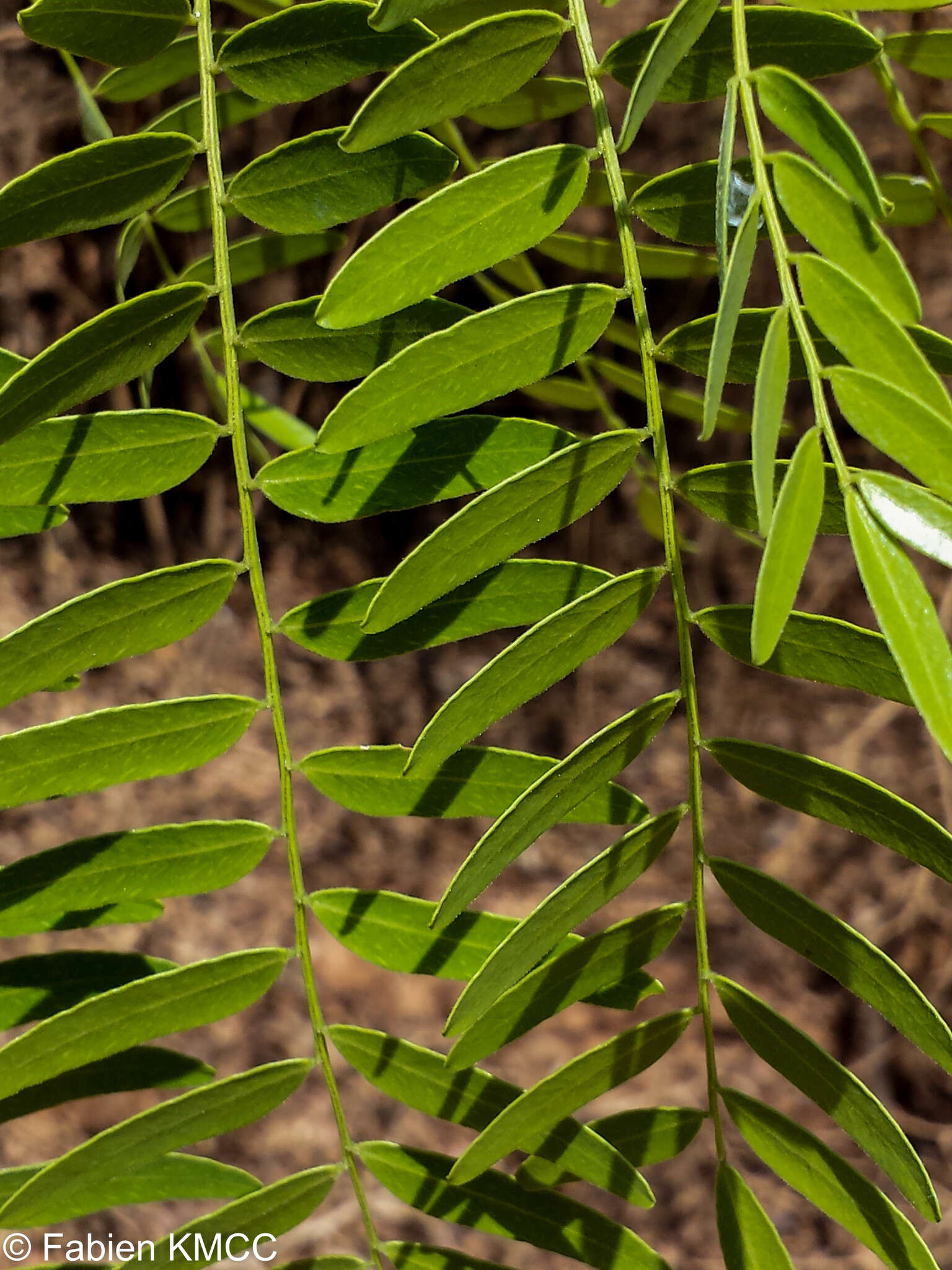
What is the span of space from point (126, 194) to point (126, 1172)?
0.57 meters

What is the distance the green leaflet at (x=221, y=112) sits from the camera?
832 millimetres

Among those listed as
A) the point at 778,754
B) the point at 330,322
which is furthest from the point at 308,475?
the point at 778,754

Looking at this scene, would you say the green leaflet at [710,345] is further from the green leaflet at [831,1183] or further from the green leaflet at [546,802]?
the green leaflet at [831,1183]

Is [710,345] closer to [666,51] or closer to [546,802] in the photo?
[666,51]

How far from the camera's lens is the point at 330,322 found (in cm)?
52

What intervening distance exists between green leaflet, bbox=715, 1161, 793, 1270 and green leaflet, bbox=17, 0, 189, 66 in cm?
75

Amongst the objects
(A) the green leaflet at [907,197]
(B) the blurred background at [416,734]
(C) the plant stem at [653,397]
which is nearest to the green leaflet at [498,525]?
(C) the plant stem at [653,397]

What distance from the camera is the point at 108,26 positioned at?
634 millimetres

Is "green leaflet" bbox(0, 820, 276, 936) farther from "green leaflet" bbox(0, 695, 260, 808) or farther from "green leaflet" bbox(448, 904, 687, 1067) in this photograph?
"green leaflet" bbox(448, 904, 687, 1067)

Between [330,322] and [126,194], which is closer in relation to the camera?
[330,322]

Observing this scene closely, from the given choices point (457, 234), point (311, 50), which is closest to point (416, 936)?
point (457, 234)

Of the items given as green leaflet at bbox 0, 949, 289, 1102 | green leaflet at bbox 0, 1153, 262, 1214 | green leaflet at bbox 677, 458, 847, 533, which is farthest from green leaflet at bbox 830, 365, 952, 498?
green leaflet at bbox 0, 1153, 262, 1214

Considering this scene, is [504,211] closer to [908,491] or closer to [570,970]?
[908,491]

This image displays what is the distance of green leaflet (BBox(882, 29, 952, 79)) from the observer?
0.77 m
